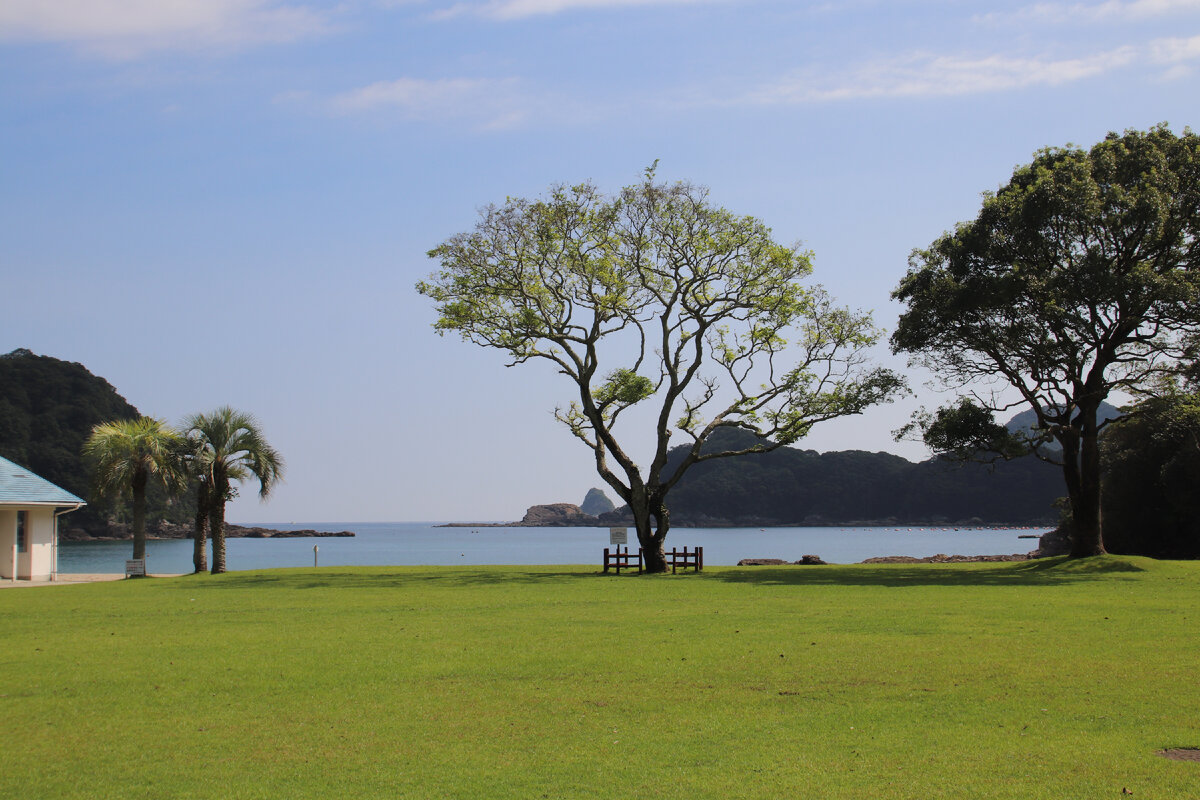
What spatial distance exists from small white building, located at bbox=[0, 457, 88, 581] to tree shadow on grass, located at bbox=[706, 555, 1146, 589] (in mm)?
22128

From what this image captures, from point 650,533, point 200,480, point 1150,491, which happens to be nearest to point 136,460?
point 200,480

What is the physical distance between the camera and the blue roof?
30.4 meters

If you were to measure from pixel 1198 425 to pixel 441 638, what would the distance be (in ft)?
93.8

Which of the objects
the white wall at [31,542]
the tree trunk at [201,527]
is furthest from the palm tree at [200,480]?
the white wall at [31,542]

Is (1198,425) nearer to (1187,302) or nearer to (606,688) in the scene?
(1187,302)

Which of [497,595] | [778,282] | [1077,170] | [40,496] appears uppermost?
[1077,170]

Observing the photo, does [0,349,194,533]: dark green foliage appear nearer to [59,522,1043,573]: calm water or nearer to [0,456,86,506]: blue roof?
[59,522,1043,573]: calm water

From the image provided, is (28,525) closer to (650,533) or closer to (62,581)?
(62,581)

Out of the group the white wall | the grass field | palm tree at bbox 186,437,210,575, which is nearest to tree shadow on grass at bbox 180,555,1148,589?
palm tree at bbox 186,437,210,575

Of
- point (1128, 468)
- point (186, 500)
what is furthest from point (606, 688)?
point (186, 500)

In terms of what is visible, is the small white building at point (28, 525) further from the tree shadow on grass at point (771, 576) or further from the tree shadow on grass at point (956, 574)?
the tree shadow on grass at point (956, 574)

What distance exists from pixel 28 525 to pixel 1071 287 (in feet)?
114

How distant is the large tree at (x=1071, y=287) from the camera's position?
1170 inches

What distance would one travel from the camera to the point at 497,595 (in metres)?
22.8
